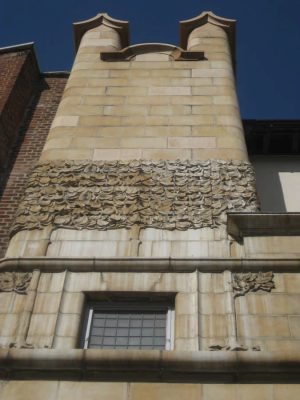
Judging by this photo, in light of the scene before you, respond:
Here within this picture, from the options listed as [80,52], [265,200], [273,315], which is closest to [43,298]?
[273,315]

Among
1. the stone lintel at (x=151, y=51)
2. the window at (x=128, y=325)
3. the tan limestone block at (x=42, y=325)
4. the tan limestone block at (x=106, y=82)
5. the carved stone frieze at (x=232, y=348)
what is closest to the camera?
the carved stone frieze at (x=232, y=348)

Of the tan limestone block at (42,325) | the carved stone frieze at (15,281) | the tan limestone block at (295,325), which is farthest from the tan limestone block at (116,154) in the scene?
the tan limestone block at (295,325)

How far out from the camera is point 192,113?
39.5ft

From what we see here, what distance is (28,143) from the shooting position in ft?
42.9

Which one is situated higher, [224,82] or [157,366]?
[224,82]

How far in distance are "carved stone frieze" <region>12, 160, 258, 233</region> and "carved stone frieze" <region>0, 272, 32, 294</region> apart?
3.70 feet

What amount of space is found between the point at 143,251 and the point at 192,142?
3.08m

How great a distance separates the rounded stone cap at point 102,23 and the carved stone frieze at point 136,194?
588 cm

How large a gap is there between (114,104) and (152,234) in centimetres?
405

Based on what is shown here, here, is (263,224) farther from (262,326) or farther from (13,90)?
(13,90)

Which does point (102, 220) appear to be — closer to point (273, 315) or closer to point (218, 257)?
point (218, 257)

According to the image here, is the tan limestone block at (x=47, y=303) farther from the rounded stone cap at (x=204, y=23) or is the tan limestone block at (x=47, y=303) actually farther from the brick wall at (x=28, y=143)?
the rounded stone cap at (x=204, y=23)

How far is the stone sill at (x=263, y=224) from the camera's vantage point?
8.94 meters

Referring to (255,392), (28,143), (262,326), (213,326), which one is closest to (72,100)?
(28,143)
